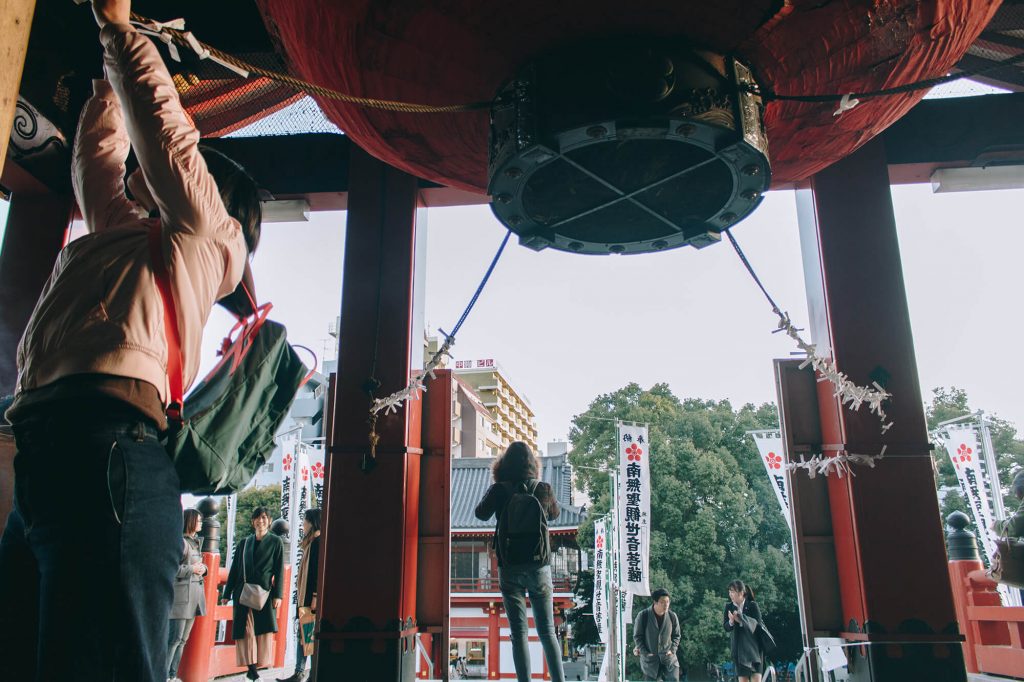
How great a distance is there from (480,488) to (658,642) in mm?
16303

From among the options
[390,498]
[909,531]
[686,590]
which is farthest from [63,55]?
[686,590]

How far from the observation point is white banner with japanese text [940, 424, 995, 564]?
921cm

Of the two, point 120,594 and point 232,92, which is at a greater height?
point 232,92

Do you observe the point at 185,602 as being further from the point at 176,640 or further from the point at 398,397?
the point at 398,397

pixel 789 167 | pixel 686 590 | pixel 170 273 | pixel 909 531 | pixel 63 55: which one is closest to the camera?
pixel 170 273

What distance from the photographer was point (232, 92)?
16.2 ft

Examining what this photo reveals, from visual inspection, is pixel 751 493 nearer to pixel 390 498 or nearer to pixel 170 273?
pixel 390 498

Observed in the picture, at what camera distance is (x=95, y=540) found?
101 centimetres

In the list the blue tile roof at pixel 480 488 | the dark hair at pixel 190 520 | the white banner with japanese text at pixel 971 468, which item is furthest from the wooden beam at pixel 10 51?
the blue tile roof at pixel 480 488

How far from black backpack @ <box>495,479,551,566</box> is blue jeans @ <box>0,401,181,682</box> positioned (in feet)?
8.69

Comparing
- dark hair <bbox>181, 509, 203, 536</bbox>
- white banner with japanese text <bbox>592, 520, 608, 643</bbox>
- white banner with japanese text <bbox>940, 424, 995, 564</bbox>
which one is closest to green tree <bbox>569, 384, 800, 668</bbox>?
white banner with japanese text <bbox>592, 520, 608, 643</bbox>

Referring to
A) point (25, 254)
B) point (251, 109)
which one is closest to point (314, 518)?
point (25, 254)

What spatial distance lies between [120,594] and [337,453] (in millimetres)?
3195

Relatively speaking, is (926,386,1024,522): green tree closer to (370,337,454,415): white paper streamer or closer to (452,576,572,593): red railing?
(452,576,572,593): red railing
